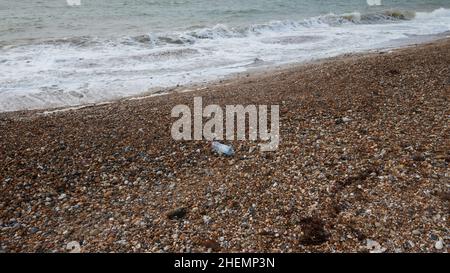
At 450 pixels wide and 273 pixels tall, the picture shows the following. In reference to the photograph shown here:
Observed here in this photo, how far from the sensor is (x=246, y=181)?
650cm

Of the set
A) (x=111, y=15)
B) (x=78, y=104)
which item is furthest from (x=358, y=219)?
(x=111, y=15)

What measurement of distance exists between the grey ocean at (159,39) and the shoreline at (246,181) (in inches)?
221

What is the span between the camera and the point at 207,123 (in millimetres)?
9164

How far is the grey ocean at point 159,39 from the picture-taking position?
49.4 ft

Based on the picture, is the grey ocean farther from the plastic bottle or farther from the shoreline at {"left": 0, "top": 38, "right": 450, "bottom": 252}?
the plastic bottle

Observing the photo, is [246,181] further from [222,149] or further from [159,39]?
[159,39]

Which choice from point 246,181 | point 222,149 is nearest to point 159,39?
point 222,149

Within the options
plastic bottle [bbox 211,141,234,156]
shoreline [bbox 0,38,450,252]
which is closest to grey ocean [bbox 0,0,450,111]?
shoreline [bbox 0,38,450,252]

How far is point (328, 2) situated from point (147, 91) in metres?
34.2

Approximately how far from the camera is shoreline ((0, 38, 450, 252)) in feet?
17.1

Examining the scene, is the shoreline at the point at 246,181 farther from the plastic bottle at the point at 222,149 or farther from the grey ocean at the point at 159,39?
the grey ocean at the point at 159,39

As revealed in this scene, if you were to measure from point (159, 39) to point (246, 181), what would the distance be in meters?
18.4

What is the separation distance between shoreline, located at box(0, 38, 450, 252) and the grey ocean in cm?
561
